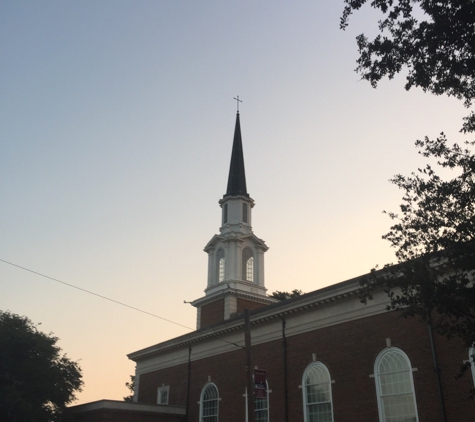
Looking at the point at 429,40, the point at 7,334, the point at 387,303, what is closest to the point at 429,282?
the point at 429,40

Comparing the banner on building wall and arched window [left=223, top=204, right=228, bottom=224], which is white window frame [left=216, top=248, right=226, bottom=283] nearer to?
arched window [left=223, top=204, right=228, bottom=224]

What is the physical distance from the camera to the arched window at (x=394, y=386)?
22203 mm

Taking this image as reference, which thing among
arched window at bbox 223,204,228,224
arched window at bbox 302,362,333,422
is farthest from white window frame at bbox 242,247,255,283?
arched window at bbox 302,362,333,422

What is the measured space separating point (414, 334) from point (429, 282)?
28.0ft

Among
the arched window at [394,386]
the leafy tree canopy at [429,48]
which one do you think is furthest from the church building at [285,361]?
the leafy tree canopy at [429,48]

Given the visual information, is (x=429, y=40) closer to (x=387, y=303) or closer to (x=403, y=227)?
(x=403, y=227)

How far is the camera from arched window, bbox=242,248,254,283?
137ft

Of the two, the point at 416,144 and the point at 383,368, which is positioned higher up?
the point at 416,144

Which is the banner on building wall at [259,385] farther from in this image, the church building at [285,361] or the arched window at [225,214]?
the arched window at [225,214]

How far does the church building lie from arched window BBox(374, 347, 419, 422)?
0.04 metres

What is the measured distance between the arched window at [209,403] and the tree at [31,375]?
849cm

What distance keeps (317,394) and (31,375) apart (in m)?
18.0

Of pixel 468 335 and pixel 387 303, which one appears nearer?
pixel 468 335

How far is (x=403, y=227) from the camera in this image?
15.7m
